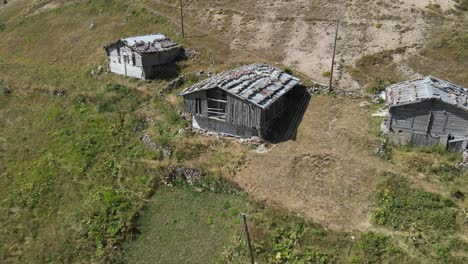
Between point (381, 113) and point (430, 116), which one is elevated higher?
point (430, 116)

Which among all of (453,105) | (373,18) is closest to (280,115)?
(453,105)

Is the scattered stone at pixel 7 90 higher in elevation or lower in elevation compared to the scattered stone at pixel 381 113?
lower

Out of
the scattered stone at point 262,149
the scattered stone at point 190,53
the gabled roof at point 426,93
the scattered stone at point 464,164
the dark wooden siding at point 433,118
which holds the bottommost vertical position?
the scattered stone at point 262,149

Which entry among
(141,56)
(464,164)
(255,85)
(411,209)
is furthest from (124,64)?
(464,164)

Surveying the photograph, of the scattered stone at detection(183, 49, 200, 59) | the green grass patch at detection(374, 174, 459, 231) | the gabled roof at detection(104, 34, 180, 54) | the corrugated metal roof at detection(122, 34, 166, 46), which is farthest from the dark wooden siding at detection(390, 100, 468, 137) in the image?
the corrugated metal roof at detection(122, 34, 166, 46)

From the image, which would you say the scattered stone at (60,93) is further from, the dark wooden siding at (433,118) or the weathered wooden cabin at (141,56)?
the dark wooden siding at (433,118)

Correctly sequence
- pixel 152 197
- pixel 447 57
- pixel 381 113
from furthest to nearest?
1. pixel 447 57
2. pixel 381 113
3. pixel 152 197

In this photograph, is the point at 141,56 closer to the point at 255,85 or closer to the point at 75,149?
the point at 75,149

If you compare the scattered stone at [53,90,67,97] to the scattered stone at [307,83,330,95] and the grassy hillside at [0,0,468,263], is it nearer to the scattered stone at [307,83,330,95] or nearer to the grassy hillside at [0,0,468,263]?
the grassy hillside at [0,0,468,263]

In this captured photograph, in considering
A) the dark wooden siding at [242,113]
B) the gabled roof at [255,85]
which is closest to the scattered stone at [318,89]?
the gabled roof at [255,85]
